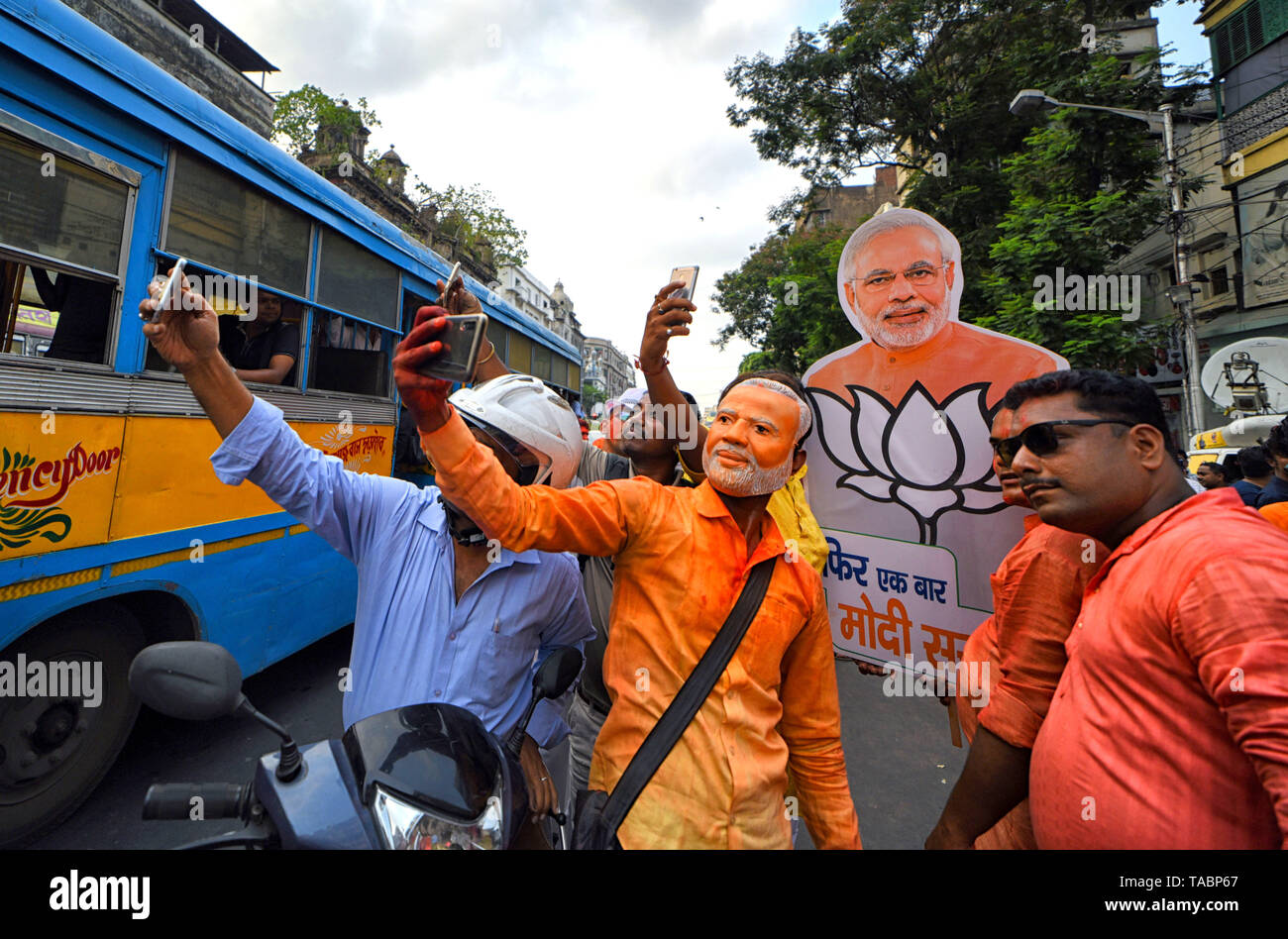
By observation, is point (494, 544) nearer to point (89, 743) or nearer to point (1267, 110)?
point (89, 743)

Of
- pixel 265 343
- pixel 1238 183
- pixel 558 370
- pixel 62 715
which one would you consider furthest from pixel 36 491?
pixel 1238 183

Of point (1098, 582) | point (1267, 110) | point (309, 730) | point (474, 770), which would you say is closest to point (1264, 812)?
point (1098, 582)

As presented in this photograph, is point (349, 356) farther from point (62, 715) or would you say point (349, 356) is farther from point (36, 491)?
point (62, 715)

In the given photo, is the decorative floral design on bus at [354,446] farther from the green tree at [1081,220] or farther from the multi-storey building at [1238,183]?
the multi-storey building at [1238,183]

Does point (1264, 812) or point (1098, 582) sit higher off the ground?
point (1098, 582)

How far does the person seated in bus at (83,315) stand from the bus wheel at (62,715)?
123 cm

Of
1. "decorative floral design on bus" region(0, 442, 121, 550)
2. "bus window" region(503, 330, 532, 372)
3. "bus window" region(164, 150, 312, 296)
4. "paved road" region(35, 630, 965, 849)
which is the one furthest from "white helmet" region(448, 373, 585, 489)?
"bus window" region(503, 330, 532, 372)

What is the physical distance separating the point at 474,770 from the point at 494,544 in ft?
2.59

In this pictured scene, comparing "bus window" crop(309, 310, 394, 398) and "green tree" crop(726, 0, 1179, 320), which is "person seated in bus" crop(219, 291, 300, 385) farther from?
"green tree" crop(726, 0, 1179, 320)

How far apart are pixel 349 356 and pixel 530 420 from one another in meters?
3.16

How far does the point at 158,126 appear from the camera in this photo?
9.22 feet

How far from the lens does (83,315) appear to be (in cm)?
270

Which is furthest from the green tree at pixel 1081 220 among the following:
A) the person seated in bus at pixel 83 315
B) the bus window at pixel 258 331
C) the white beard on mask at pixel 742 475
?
the person seated in bus at pixel 83 315
